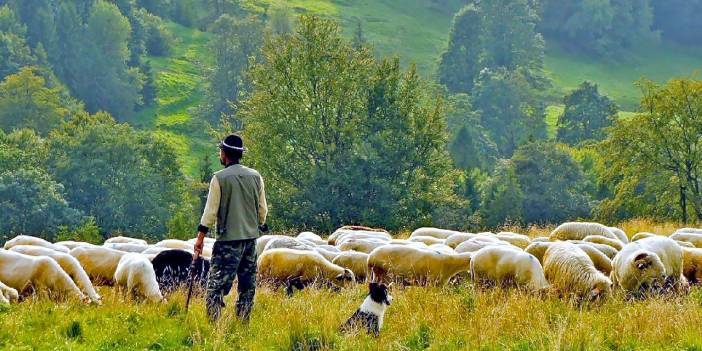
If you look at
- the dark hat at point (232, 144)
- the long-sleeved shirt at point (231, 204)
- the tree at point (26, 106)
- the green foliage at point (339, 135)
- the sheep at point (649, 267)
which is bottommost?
the tree at point (26, 106)

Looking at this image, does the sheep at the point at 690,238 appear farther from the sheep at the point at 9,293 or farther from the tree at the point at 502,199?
the tree at the point at 502,199

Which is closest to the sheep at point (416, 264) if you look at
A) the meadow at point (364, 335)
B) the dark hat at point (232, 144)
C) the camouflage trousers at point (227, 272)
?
the meadow at point (364, 335)

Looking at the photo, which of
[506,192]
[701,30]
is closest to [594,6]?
[701,30]

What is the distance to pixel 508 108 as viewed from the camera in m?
113

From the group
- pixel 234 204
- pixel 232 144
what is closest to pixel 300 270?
pixel 234 204

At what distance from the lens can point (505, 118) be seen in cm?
11219

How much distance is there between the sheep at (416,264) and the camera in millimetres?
15156

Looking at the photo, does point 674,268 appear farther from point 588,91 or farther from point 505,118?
point 505,118

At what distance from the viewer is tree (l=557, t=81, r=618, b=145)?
97312 millimetres

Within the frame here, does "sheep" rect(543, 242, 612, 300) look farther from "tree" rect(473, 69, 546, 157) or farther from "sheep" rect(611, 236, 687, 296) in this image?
"tree" rect(473, 69, 546, 157)

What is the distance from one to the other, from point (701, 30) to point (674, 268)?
163 m

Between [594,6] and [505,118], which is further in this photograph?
[594,6]

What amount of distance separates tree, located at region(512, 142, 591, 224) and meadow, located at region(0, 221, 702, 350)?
56.0 m

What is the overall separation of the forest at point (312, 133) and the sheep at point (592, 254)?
1459 centimetres
